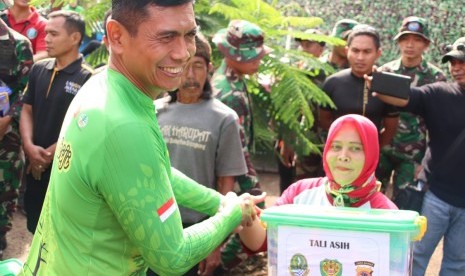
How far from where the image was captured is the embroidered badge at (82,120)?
2.07 m

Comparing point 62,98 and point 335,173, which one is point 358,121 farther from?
point 62,98

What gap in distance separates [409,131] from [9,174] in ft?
11.0

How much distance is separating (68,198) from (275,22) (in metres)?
4.47

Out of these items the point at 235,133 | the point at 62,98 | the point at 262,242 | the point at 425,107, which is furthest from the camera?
the point at 62,98

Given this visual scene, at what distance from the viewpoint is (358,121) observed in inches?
129

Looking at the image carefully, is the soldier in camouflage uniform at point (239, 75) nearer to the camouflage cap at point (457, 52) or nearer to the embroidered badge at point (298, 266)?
the camouflage cap at point (457, 52)

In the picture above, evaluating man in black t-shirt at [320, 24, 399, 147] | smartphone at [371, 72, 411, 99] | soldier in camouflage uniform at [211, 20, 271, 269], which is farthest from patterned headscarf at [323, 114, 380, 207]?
man in black t-shirt at [320, 24, 399, 147]

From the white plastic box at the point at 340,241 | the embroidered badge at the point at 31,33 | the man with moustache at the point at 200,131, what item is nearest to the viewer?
the white plastic box at the point at 340,241

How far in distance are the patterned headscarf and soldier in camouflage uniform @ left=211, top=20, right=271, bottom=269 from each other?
1720mm

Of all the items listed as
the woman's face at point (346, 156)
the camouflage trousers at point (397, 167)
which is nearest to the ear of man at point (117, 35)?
the woman's face at point (346, 156)

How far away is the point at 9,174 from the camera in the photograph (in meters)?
5.64

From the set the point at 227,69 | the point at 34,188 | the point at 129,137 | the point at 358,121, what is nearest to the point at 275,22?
the point at 227,69

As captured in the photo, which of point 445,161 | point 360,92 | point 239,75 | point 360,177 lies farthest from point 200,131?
point 360,92

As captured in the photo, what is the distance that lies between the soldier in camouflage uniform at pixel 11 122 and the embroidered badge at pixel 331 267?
3683mm
